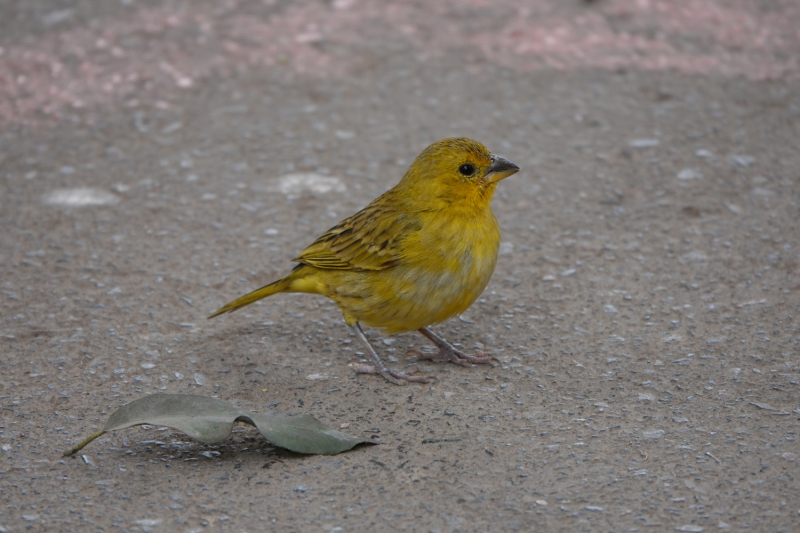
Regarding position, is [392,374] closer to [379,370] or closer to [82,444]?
[379,370]

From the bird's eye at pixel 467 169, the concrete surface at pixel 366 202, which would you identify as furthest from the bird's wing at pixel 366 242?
Result: the concrete surface at pixel 366 202

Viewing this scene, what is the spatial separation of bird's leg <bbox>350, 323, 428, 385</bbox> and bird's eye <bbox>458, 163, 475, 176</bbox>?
0.90 m

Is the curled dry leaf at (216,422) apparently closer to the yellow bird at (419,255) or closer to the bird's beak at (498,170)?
the yellow bird at (419,255)

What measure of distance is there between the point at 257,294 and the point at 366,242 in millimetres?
629

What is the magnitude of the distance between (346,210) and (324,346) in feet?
4.64

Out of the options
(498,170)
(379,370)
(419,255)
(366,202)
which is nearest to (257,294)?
(379,370)

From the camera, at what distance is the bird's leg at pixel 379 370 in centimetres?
393

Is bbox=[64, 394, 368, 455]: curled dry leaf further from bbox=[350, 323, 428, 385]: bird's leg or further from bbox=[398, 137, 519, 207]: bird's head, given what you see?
bbox=[398, 137, 519, 207]: bird's head

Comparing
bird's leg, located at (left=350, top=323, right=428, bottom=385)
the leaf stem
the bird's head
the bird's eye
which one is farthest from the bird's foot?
the leaf stem

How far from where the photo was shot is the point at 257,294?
424 cm

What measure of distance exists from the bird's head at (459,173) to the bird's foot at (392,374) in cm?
81

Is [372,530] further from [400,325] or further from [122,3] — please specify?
[122,3]

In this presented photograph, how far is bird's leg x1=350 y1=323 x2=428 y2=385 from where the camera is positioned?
393 cm

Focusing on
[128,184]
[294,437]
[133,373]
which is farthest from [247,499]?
[128,184]
